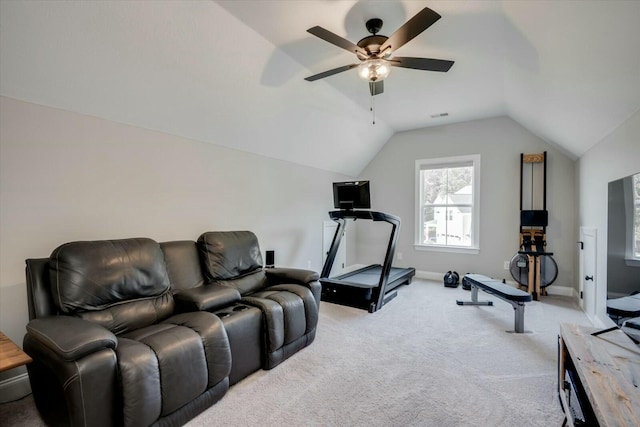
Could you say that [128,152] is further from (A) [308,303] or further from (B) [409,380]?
(B) [409,380]

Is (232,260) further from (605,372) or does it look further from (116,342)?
(605,372)

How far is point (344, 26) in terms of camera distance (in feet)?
8.37

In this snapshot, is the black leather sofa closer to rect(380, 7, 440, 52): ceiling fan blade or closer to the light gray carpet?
the light gray carpet

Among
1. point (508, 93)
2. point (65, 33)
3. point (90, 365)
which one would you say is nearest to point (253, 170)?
point (65, 33)

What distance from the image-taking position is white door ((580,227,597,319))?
3.25 metres

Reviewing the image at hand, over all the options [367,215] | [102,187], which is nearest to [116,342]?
[102,187]

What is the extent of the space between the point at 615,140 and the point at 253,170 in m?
3.80

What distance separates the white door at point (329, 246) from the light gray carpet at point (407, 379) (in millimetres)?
1911

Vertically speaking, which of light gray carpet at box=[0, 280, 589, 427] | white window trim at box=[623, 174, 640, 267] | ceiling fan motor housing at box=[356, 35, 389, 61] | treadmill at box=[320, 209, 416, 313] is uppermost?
ceiling fan motor housing at box=[356, 35, 389, 61]

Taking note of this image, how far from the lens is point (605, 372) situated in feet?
4.71

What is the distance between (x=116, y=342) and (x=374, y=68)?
8.54 feet

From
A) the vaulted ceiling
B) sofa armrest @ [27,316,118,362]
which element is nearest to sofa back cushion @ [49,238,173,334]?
sofa armrest @ [27,316,118,362]

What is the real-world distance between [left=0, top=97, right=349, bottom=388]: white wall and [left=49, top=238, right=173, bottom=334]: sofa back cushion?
1.50 feet

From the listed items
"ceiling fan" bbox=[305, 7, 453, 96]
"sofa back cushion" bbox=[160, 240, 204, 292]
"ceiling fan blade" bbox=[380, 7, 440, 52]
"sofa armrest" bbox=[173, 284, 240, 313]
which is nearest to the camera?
"ceiling fan blade" bbox=[380, 7, 440, 52]
